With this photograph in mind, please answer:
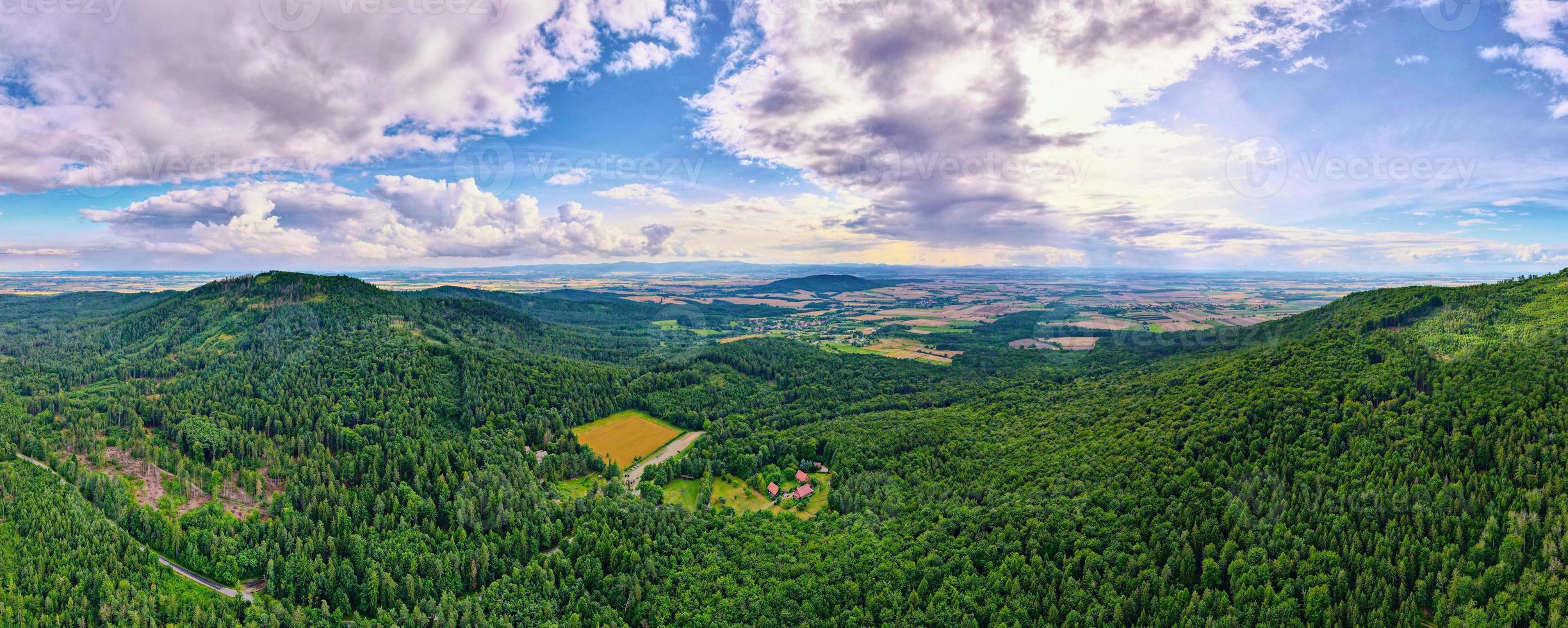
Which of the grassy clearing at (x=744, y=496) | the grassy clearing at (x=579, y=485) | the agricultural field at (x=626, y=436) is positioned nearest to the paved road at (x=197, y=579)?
the grassy clearing at (x=579, y=485)

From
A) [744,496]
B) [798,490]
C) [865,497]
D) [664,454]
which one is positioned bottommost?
[744,496]

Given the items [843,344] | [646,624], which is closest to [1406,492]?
[646,624]

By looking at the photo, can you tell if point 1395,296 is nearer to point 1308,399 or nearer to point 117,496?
point 1308,399

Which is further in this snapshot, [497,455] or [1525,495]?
[497,455]

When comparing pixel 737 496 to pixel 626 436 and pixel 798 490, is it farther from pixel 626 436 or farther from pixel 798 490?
pixel 626 436

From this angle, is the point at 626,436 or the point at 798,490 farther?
the point at 626,436

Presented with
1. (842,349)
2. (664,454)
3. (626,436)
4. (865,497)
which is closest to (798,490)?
(865,497)

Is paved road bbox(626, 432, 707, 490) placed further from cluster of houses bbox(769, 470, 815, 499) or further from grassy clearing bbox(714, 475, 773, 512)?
cluster of houses bbox(769, 470, 815, 499)
